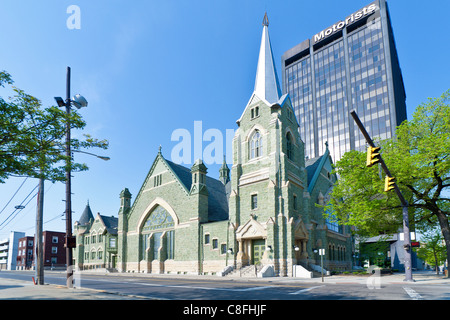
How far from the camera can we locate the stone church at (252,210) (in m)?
33.9

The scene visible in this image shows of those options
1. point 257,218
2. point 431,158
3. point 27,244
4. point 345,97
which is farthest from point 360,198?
point 27,244

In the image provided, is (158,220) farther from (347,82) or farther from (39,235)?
(347,82)

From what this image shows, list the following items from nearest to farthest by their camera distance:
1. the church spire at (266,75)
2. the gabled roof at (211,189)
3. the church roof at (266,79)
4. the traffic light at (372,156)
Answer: the traffic light at (372,156) < the church roof at (266,79) < the church spire at (266,75) < the gabled roof at (211,189)

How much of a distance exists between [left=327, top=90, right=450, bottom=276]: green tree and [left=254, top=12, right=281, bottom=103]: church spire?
1540cm

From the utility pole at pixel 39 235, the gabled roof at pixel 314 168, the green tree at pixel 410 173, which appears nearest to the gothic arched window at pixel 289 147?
the gabled roof at pixel 314 168

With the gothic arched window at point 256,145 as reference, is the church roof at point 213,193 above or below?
below

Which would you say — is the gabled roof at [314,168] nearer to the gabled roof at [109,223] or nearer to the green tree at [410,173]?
the green tree at [410,173]

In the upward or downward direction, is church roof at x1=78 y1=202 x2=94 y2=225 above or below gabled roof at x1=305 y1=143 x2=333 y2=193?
below

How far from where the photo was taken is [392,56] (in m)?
93.7

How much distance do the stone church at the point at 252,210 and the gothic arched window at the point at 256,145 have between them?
114 mm

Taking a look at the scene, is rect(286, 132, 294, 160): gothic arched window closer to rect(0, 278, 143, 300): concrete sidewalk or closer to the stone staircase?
the stone staircase

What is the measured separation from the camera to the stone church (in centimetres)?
3394

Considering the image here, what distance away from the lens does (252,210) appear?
117 feet

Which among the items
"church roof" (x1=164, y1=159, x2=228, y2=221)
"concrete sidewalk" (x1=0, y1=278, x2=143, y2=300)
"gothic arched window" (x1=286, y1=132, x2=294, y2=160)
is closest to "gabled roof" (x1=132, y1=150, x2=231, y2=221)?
"church roof" (x1=164, y1=159, x2=228, y2=221)
